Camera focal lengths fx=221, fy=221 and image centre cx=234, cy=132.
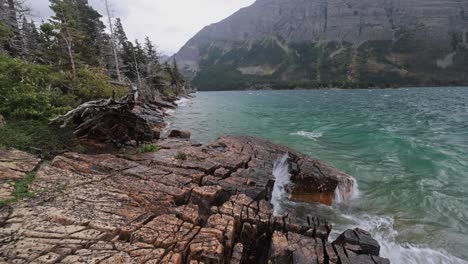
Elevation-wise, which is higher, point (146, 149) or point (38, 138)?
point (38, 138)

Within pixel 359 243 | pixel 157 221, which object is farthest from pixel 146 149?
pixel 359 243

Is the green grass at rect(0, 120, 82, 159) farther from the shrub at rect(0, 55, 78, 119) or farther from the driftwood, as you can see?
the shrub at rect(0, 55, 78, 119)

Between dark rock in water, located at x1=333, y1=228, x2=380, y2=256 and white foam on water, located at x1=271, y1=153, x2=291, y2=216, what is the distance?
3399mm

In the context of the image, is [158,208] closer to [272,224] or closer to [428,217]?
[272,224]

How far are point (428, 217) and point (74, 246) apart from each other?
40.2 ft

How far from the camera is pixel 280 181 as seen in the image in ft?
35.0

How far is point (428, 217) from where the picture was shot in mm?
9211

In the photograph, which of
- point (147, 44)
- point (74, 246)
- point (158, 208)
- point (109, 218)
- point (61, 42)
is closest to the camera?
point (74, 246)

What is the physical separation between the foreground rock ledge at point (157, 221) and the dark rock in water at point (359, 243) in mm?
22

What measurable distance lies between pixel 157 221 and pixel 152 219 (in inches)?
7.1

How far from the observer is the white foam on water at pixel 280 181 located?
31.6 ft

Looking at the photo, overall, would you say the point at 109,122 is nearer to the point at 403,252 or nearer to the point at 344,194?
the point at 344,194

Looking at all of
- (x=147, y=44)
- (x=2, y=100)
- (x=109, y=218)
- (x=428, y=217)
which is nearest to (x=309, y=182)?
(x=428, y=217)

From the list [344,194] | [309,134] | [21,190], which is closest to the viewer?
[21,190]
